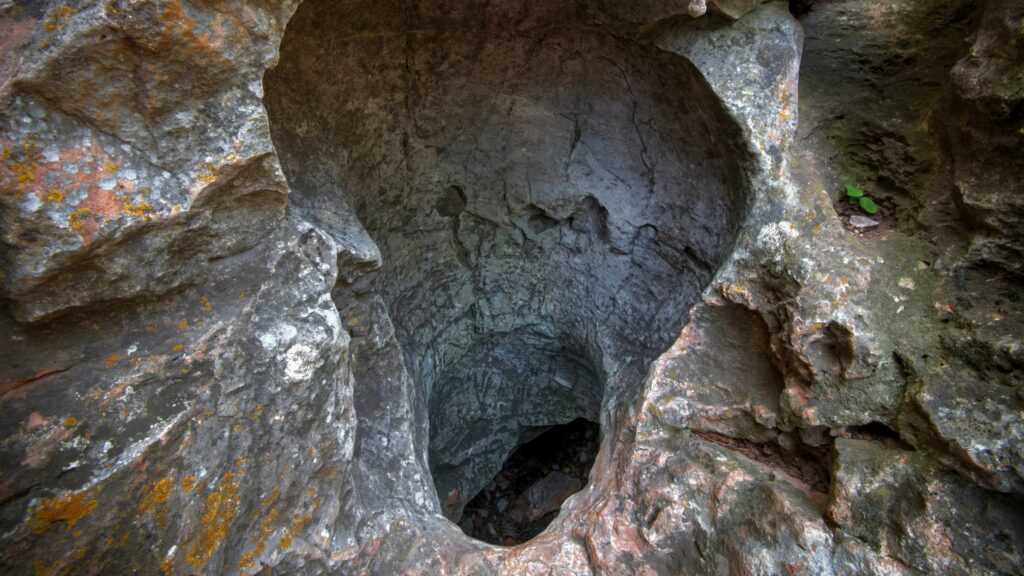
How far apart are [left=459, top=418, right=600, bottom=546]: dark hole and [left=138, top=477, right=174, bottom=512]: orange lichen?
292 cm

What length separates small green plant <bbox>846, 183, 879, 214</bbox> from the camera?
1.94 m

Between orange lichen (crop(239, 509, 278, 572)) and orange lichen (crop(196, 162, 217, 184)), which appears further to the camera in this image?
orange lichen (crop(239, 509, 278, 572))

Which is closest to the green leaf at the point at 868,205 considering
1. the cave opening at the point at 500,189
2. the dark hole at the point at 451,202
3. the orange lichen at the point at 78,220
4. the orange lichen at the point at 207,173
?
the cave opening at the point at 500,189

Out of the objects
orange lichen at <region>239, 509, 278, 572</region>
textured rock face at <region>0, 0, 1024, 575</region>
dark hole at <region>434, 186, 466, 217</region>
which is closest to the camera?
textured rock face at <region>0, 0, 1024, 575</region>

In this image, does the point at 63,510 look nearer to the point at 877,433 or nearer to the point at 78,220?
the point at 78,220

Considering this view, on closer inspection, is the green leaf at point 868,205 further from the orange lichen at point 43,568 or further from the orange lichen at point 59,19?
the orange lichen at point 43,568

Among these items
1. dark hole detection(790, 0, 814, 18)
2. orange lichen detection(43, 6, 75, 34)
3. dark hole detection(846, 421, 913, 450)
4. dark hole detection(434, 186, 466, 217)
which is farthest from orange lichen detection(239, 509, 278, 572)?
dark hole detection(790, 0, 814, 18)

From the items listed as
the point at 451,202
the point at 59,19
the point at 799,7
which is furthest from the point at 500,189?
the point at 59,19

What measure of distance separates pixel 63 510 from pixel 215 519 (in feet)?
1.13

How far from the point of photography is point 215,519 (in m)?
1.43

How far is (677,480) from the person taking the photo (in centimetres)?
189

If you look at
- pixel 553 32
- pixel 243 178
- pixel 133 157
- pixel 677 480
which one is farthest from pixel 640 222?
pixel 133 157

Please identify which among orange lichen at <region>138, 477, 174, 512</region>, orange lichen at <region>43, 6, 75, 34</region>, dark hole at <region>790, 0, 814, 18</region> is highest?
orange lichen at <region>43, 6, 75, 34</region>

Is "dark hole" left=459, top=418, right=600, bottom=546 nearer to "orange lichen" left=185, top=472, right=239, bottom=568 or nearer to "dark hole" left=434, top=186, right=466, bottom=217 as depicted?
"dark hole" left=434, top=186, right=466, bottom=217
